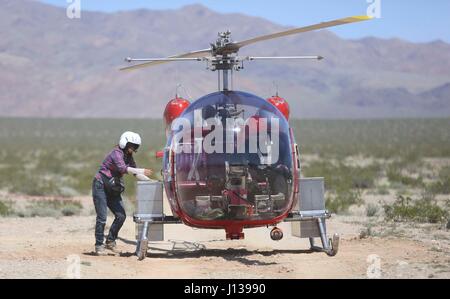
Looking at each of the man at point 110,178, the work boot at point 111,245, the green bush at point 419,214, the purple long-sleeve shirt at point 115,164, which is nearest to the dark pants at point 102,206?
the man at point 110,178

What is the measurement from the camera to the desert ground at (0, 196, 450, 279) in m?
10.4

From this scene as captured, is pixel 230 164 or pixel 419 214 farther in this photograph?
pixel 419 214

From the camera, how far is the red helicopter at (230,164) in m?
11.2

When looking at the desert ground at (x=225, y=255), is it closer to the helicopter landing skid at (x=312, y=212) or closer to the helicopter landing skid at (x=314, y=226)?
the helicopter landing skid at (x=314, y=226)

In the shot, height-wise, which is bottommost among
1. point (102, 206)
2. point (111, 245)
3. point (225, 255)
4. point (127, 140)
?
point (225, 255)

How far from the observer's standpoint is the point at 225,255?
41.1 feet

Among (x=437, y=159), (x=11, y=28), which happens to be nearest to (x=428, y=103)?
(x=11, y=28)

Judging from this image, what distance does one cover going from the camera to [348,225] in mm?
16500

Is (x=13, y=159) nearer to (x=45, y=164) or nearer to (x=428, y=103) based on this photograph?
(x=45, y=164)

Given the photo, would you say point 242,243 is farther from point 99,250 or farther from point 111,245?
point 99,250

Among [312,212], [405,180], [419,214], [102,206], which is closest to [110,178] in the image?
[102,206]

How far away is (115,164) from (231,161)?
210 centimetres

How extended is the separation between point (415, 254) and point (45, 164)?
108 ft

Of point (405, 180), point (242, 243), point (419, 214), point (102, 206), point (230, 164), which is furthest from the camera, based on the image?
point (405, 180)
